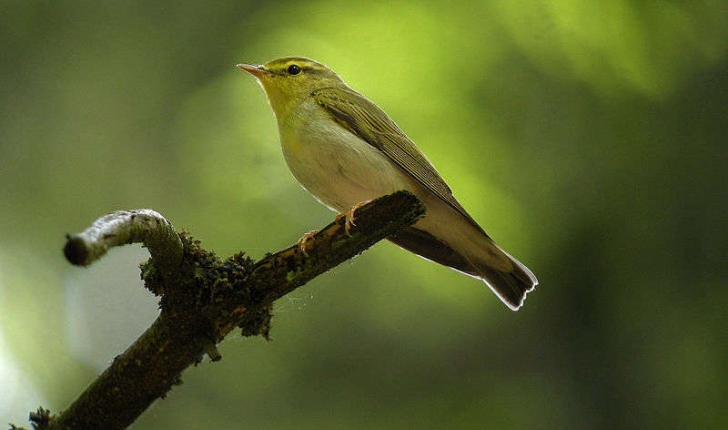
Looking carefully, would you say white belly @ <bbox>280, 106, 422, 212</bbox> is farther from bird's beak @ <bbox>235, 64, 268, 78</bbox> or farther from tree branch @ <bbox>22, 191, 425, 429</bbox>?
tree branch @ <bbox>22, 191, 425, 429</bbox>

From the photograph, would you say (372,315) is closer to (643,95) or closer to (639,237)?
(639,237)

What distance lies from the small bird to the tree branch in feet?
3.81

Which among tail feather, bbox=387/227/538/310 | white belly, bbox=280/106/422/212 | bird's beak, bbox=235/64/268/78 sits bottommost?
tail feather, bbox=387/227/538/310

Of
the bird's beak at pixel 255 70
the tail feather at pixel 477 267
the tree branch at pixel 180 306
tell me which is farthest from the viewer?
the bird's beak at pixel 255 70

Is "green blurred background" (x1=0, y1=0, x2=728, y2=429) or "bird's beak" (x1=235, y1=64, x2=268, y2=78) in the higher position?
"bird's beak" (x1=235, y1=64, x2=268, y2=78)

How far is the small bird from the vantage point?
3949mm

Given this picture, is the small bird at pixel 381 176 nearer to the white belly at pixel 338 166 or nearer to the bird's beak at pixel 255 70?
the white belly at pixel 338 166

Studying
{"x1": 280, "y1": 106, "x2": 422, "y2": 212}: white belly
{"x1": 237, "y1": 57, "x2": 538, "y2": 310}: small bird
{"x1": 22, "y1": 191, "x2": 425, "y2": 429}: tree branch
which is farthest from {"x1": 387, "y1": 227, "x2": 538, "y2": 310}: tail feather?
{"x1": 22, "y1": 191, "x2": 425, "y2": 429}: tree branch

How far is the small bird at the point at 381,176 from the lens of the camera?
3949 mm

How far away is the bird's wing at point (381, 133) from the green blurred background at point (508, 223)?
11 centimetres

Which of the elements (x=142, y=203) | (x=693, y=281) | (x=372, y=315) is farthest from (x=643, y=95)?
(x=142, y=203)

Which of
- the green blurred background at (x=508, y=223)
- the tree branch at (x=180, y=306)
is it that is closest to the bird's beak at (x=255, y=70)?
the green blurred background at (x=508, y=223)

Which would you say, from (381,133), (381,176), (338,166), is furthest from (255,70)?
(381,176)

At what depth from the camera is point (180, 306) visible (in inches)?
103
